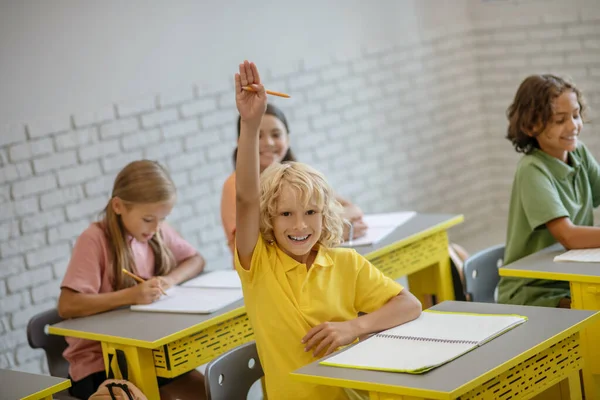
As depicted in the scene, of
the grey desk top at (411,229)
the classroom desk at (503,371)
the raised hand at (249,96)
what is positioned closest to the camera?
the classroom desk at (503,371)

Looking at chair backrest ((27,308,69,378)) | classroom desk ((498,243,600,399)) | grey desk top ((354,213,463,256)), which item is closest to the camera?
classroom desk ((498,243,600,399))

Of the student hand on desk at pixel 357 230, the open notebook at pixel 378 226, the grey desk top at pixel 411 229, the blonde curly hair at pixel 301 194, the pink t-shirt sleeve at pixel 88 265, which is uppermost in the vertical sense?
the blonde curly hair at pixel 301 194

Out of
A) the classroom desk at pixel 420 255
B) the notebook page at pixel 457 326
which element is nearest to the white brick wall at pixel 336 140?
the classroom desk at pixel 420 255

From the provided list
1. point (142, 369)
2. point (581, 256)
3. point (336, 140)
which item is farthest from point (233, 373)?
point (336, 140)

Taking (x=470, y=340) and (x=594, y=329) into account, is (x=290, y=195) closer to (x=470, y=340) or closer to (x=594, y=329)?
(x=470, y=340)

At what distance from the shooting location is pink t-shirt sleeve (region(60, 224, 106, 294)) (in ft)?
10.4

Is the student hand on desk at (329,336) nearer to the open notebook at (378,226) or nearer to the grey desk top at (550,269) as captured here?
the grey desk top at (550,269)

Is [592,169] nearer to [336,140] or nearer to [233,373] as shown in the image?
[233,373]

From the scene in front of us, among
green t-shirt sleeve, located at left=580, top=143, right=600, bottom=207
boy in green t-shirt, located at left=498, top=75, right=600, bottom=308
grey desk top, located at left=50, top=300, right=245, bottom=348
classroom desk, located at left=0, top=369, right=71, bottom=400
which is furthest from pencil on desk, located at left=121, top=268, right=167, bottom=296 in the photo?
green t-shirt sleeve, located at left=580, top=143, right=600, bottom=207

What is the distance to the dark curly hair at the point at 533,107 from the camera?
3365mm

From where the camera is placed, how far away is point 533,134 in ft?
11.1

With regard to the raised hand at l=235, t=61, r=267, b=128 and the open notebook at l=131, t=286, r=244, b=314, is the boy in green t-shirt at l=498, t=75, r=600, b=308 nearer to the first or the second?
the open notebook at l=131, t=286, r=244, b=314

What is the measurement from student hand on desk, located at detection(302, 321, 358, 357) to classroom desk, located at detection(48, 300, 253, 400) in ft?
1.83

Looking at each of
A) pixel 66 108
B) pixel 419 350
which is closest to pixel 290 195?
pixel 419 350
